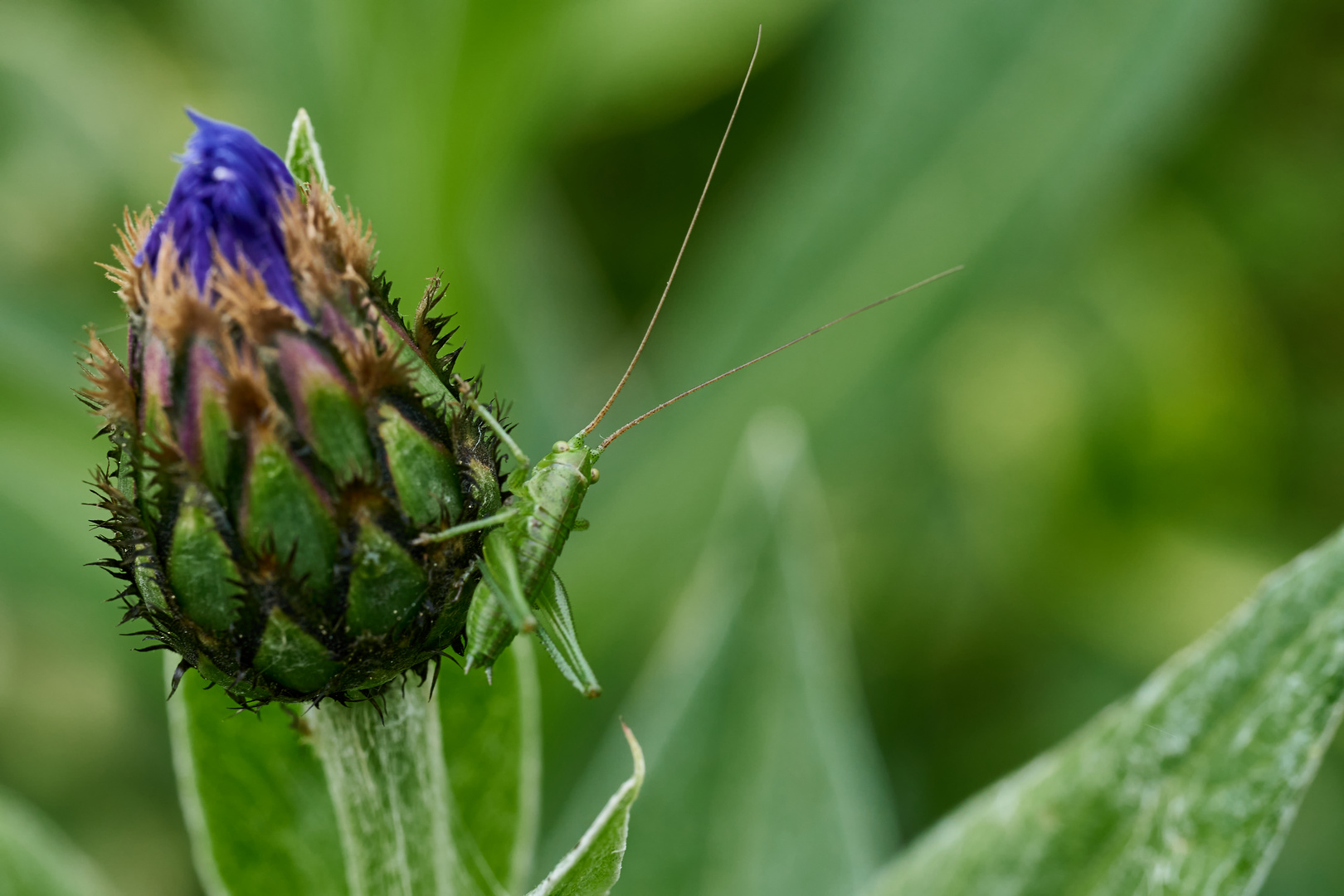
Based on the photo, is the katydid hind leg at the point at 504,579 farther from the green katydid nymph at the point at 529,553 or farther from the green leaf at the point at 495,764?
the green leaf at the point at 495,764

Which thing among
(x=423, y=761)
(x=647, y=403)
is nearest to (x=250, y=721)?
(x=423, y=761)

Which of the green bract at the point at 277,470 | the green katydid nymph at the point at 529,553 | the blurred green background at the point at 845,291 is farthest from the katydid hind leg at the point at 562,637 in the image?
the blurred green background at the point at 845,291

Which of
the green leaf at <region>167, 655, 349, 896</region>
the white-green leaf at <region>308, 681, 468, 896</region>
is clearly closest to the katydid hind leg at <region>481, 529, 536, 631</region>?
the white-green leaf at <region>308, 681, 468, 896</region>

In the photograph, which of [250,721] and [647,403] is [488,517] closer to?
[250,721]

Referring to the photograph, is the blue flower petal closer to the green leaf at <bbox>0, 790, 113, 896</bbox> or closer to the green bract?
the green bract

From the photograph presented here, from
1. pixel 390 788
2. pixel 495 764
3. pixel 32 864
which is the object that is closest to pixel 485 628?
pixel 390 788

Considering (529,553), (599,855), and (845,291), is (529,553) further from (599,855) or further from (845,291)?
(845,291)
